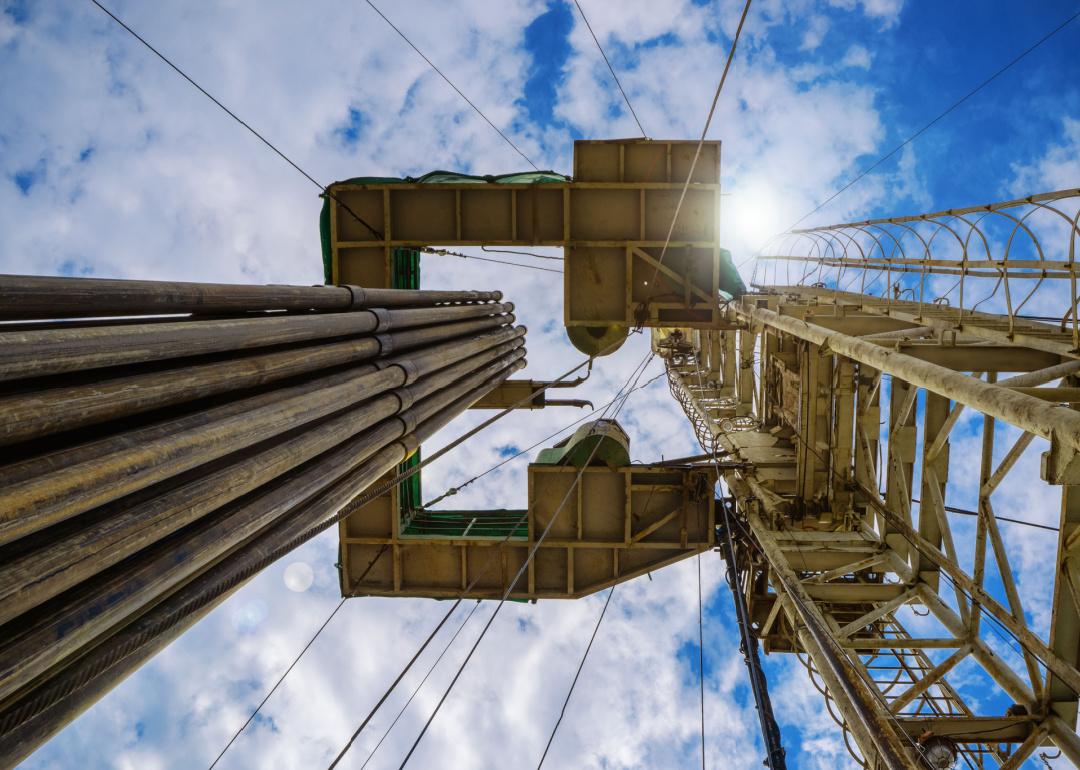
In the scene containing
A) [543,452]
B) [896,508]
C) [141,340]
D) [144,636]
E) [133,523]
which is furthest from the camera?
[543,452]

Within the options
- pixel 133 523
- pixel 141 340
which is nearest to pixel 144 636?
pixel 133 523

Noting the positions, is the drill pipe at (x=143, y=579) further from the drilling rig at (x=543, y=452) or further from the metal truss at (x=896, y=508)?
the metal truss at (x=896, y=508)

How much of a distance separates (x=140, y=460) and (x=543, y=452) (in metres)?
8.89

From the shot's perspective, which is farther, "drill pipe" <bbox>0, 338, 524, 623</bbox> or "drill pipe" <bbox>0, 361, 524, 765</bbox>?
"drill pipe" <bbox>0, 361, 524, 765</bbox>

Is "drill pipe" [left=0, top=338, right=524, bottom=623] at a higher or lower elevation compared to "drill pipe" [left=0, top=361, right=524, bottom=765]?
higher

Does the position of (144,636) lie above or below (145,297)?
below

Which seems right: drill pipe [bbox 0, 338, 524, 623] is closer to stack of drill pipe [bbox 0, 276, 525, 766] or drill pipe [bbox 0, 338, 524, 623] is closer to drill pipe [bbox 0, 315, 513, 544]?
stack of drill pipe [bbox 0, 276, 525, 766]

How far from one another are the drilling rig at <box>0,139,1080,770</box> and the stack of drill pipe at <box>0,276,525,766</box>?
13 mm

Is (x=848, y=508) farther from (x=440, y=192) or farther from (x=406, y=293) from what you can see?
(x=440, y=192)

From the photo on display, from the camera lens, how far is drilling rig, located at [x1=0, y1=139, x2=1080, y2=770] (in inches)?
82.3

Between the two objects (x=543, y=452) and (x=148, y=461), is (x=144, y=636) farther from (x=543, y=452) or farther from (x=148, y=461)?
(x=543, y=452)

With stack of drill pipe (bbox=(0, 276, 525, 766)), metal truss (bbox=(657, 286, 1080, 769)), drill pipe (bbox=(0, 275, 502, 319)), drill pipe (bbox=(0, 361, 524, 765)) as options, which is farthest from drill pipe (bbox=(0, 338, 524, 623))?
metal truss (bbox=(657, 286, 1080, 769))

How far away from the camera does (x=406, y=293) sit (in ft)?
21.0

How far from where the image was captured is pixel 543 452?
35.5 ft
